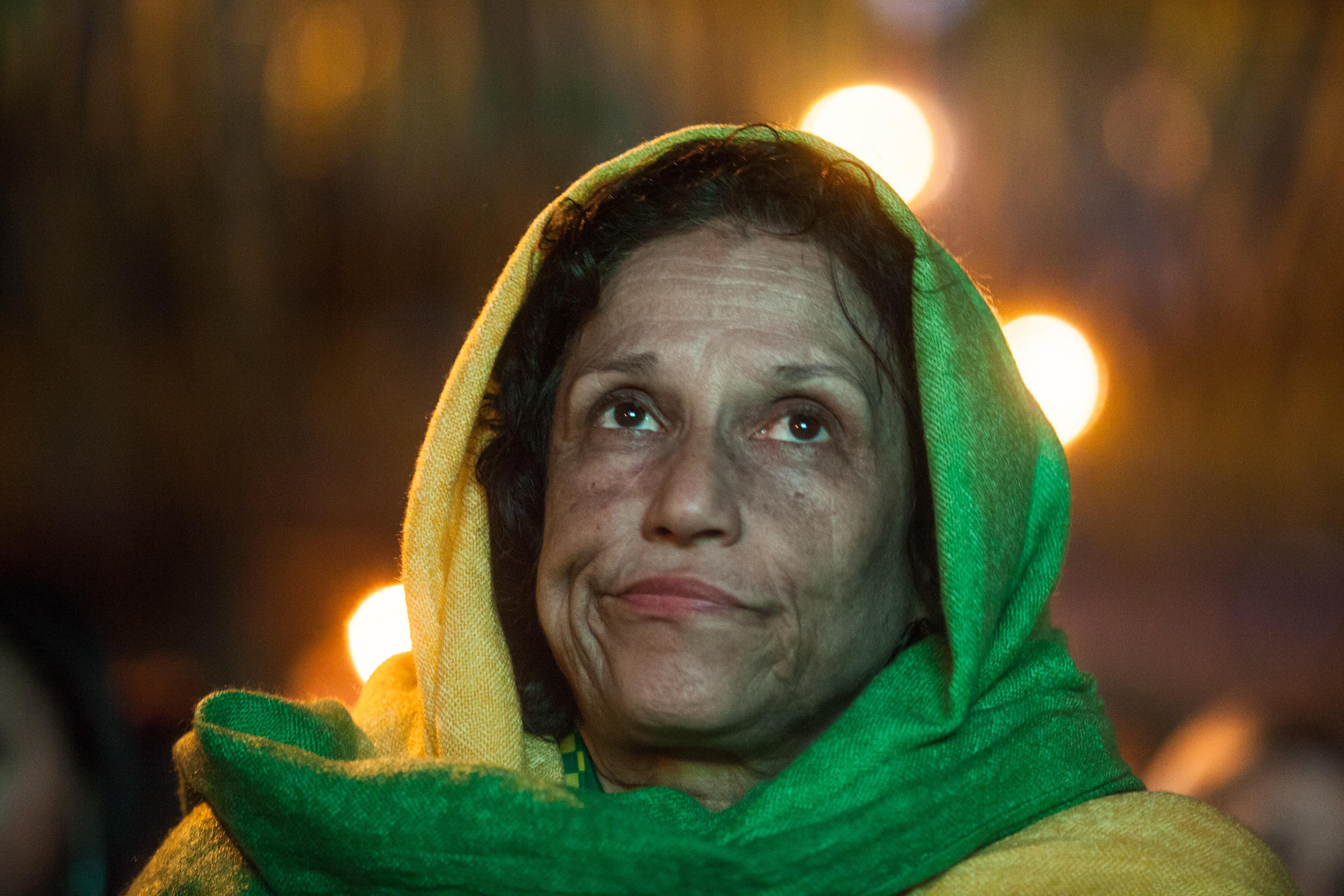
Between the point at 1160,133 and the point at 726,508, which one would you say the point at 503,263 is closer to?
the point at 1160,133

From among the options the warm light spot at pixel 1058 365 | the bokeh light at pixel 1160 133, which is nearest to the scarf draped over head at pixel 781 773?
the bokeh light at pixel 1160 133

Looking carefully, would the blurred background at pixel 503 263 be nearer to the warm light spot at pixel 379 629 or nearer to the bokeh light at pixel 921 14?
the bokeh light at pixel 921 14

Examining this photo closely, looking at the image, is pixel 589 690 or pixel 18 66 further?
pixel 18 66

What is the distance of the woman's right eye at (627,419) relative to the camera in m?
1.48

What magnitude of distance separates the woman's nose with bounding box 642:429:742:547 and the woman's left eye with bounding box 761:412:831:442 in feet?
0.28

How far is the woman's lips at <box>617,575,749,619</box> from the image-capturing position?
4.24 ft

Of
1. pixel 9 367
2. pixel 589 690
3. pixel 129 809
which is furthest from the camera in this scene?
pixel 9 367

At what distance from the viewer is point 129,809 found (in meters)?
2.29

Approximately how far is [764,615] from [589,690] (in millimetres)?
272

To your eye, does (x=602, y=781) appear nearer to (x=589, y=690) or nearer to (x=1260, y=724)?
(x=589, y=690)

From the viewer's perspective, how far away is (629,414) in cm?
149

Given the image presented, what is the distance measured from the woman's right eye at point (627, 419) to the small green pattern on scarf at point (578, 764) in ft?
1.58

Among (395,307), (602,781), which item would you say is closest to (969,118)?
(395,307)

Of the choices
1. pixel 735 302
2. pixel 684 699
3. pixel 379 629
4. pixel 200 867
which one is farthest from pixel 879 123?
pixel 200 867
